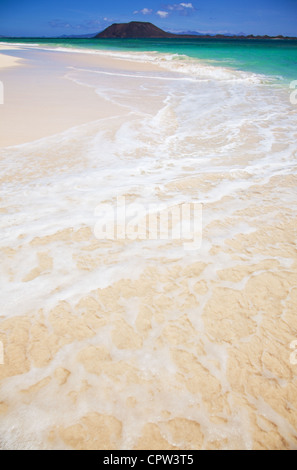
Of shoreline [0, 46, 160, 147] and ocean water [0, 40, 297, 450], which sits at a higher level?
shoreline [0, 46, 160, 147]

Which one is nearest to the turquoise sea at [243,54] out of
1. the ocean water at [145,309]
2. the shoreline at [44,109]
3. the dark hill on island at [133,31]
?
the shoreline at [44,109]

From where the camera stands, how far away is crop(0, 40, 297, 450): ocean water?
57.3 inches

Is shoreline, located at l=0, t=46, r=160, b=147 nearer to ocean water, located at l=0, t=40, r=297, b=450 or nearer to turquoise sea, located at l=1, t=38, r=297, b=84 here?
ocean water, located at l=0, t=40, r=297, b=450

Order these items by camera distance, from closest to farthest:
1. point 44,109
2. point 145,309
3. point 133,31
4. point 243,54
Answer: point 145,309
point 44,109
point 243,54
point 133,31

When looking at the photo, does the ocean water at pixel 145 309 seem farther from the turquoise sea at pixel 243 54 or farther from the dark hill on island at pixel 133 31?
the dark hill on island at pixel 133 31

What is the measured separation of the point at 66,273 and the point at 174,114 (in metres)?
6.32

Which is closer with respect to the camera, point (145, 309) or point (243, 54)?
point (145, 309)

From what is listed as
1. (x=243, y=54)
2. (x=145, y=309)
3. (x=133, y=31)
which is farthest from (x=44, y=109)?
(x=133, y=31)

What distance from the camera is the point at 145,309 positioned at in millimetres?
2018

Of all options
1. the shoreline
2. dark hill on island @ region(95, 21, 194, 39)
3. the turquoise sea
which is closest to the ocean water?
the shoreline

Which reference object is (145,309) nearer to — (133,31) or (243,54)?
(243,54)

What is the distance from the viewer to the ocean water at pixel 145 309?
146 cm

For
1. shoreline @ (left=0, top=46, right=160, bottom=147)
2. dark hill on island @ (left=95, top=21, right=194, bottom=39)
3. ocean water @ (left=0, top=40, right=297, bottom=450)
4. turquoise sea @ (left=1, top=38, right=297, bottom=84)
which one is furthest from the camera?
dark hill on island @ (left=95, top=21, right=194, bottom=39)

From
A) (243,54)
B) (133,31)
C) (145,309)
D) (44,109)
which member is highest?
(133,31)
